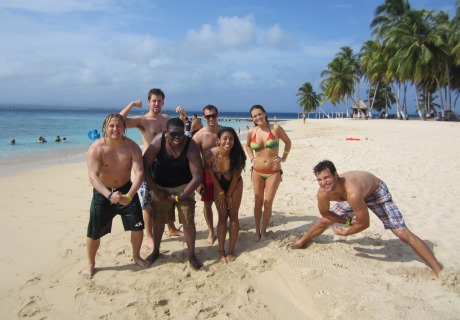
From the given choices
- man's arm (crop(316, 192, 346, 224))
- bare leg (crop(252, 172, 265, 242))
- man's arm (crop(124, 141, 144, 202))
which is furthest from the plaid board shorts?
man's arm (crop(124, 141, 144, 202))

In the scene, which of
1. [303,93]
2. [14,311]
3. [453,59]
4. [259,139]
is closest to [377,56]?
[453,59]

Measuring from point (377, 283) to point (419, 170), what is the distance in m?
6.71

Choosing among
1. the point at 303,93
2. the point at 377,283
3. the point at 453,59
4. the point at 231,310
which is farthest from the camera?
the point at 303,93

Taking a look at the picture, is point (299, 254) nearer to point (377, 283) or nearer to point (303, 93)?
point (377, 283)

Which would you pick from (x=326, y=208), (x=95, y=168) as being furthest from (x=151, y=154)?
(x=326, y=208)

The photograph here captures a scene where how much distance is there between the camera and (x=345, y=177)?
12.1 feet

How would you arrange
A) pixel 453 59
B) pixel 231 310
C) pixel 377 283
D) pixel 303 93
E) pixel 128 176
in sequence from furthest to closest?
pixel 303 93 → pixel 453 59 → pixel 128 176 → pixel 377 283 → pixel 231 310

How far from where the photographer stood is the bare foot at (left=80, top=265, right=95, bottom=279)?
3.79 metres

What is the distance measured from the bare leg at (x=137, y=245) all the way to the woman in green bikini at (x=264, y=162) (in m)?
1.58

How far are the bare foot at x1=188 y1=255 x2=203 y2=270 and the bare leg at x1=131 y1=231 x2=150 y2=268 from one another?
1.77 feet

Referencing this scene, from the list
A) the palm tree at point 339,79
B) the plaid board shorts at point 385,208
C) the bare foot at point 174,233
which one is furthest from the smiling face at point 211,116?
the palm tree at point 339,79

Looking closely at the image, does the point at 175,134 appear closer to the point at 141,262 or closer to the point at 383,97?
the point at 141,262

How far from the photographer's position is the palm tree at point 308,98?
64.2 meters

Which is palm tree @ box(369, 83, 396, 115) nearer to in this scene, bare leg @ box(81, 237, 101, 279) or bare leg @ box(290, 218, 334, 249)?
bare leg @ box(290, 218, 334, 249)
